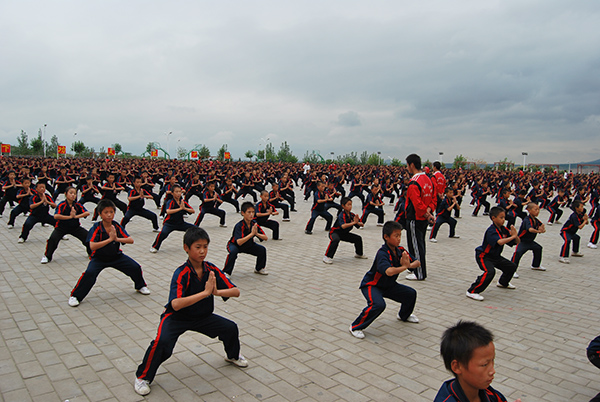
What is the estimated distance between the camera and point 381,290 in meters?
4.53

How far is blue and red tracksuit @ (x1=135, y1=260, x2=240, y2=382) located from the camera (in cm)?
316

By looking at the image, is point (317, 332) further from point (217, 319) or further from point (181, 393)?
point (181, 393)

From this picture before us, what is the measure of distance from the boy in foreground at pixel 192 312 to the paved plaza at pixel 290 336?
19 cm

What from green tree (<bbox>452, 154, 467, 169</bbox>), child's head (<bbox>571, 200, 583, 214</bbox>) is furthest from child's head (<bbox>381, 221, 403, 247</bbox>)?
green tree (<bbox>452, 154, 467, 169</bbox>)

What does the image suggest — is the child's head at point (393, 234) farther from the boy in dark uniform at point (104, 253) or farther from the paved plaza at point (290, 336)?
the boy in dark uniform at point (104, 253)

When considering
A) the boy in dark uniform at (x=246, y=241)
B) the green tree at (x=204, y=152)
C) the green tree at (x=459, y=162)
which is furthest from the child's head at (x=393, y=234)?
the green tree at (x=204, y=152)

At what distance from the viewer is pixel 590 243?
32.4ft

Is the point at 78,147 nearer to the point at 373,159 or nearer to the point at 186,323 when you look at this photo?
the point at 373,159

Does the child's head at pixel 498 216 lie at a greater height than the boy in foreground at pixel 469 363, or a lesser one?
greater

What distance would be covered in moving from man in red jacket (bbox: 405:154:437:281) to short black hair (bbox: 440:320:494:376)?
4311 millimetres

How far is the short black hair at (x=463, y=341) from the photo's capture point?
210cm

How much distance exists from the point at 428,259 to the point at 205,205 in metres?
5.92

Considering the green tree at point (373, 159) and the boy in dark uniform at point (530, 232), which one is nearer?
the boy in dark uniform at point (530, 232)

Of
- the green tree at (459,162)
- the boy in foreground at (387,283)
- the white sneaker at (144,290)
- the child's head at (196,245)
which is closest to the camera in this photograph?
the child's head at (196,245)
